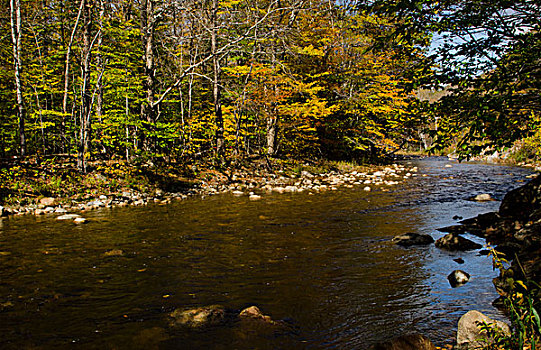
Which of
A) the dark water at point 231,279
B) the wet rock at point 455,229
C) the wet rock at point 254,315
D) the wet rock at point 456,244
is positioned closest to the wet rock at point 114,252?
the dark water at point 231,279

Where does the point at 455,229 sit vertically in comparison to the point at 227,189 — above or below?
above

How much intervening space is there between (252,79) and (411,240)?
15.8 metres

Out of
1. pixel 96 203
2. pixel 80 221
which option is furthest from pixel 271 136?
pixel 80 221

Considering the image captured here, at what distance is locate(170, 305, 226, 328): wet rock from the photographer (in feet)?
13.2

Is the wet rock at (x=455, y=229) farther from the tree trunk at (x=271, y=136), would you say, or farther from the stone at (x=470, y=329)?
the tree trunk at (x=271, y=136)

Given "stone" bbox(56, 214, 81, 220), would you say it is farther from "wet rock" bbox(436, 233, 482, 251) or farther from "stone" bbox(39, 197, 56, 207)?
"wet rock" bbox(436, 233, 482, 251)

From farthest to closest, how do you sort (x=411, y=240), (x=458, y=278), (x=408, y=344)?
(x=411, y=240) < (x=458, y=278) < (x=408, y=344)

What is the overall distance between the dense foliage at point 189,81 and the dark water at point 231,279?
6.18 m

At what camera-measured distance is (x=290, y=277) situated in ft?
17.8

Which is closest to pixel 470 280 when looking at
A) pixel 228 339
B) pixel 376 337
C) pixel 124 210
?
pixel 376 337

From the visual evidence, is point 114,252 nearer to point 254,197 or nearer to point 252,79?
point 254,197

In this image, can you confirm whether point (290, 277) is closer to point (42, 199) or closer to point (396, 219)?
point (396, 219)

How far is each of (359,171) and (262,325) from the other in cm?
2006

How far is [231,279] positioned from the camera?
5.39 metres
